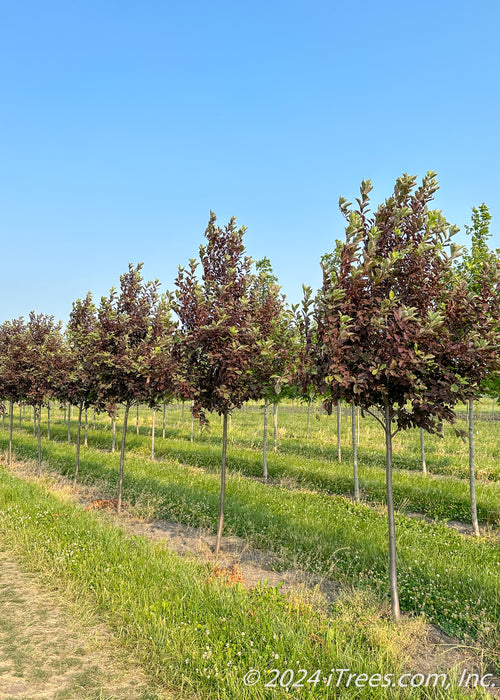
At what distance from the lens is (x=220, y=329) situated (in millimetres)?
8125

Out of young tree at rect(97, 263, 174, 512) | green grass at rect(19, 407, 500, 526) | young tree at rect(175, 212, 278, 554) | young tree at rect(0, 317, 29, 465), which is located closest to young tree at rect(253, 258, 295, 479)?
young tree at rect(175, 212, 278, 554)

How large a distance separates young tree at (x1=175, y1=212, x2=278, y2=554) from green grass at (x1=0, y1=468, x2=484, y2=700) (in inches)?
89.0

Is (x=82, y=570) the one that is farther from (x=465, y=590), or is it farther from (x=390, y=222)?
A: (x=390, y=222)

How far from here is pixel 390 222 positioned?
6.02 metres

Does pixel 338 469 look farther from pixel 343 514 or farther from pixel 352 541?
pixel 352 541

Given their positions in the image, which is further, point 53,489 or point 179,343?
point 53,489

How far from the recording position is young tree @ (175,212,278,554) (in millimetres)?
8172

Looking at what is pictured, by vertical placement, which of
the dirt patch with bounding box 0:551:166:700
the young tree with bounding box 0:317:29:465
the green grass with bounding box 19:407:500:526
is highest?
the young tree with bounding box 0:317:29:465

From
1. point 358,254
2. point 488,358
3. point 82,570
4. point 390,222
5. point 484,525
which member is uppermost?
point 390,222

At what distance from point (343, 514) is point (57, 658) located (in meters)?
6.79

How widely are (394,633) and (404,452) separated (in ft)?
63.7

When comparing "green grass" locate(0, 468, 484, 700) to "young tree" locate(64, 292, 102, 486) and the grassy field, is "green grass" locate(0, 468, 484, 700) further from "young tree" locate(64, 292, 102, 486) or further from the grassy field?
"young tree" locate(64, 292, 102, 486)

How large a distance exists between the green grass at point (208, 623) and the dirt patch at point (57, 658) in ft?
0.69

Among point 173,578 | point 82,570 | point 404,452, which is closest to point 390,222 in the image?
point 173,578
